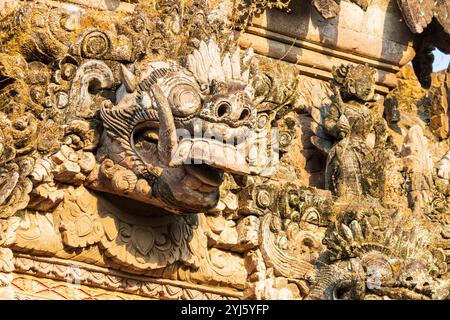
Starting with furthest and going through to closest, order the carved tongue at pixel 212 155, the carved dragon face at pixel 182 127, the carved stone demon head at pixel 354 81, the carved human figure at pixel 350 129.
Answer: the carved stone demon head at pixel 354 81 → the carved human figure at pixel 350 129 → the carved dragon face at pixel 182 127 → the carved tongue at pixel 212 155

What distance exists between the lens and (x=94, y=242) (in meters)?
15.9

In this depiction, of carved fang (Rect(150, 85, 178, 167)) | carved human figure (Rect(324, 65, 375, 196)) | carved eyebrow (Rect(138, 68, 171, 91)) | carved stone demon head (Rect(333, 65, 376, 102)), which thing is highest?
carved stone demon head (Rect(333, 65, 376, 102))

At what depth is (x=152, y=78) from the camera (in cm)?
1570

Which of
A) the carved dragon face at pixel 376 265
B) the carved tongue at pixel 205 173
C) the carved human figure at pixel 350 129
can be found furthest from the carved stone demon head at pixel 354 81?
the carved tongue at pixel 205 173

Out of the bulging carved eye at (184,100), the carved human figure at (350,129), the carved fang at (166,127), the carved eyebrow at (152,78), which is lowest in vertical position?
the carved fang at (166,127)

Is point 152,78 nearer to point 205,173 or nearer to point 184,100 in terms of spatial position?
point 184,100

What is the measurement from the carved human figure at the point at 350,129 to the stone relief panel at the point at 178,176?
0.02 metres

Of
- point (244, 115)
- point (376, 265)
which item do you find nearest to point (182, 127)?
point (244, 115)

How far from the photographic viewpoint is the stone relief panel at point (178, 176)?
15.5 meters

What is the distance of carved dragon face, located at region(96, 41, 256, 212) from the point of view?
1541cm

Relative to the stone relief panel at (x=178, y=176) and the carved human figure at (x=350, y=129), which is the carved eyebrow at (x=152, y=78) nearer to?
the stone relief panel at (x=178, y=176)

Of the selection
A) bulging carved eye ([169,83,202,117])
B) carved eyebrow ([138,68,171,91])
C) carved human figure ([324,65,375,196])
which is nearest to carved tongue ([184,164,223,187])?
bulging carved eye ([169,83,202,117])

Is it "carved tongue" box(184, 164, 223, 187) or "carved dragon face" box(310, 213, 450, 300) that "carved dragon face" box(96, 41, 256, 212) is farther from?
"carved dragon face" box(310, 213, 450, 300)
